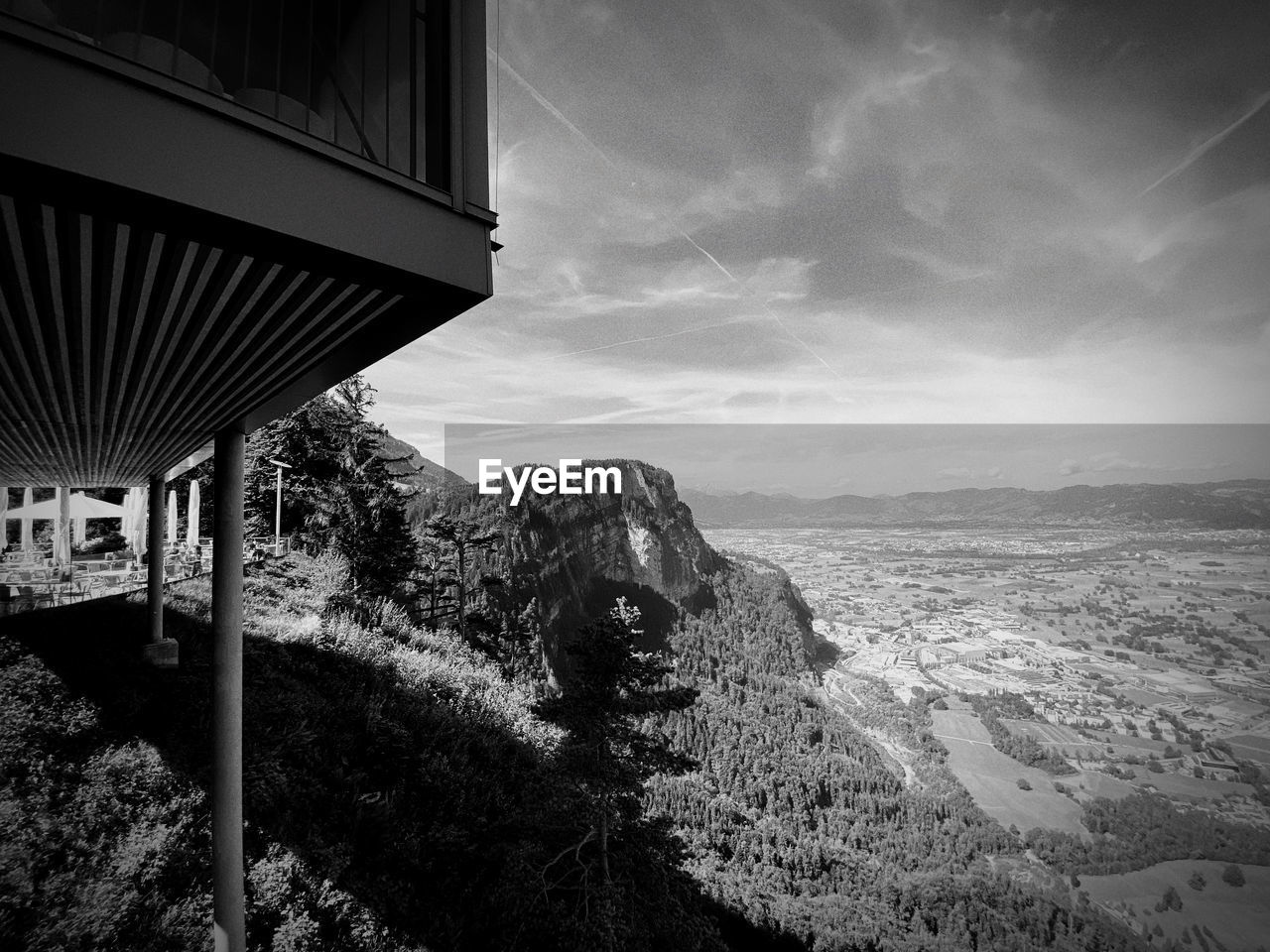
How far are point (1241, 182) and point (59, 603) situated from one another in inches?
3687

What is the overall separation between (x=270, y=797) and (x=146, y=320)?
5.70 meters

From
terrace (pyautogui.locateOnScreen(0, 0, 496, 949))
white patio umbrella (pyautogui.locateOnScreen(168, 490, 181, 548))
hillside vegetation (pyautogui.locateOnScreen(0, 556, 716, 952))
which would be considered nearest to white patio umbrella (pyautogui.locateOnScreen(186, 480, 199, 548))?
white patio umbrella (pyautogui.locateOnScreen(168, 490, 181, 548))

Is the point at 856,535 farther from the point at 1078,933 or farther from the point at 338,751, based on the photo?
the point at 338,751

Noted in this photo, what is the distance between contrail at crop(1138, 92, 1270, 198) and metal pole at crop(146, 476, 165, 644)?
85355 mm

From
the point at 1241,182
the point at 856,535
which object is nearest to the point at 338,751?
the point at 1241,182

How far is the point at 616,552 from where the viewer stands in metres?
73.4

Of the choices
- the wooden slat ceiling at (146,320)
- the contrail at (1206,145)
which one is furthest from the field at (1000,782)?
the contrail at (1206,145)

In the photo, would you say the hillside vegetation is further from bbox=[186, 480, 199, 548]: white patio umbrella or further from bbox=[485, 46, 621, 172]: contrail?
bbox=[485, 46, 621, 172]: contrail

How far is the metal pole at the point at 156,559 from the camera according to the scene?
737cm

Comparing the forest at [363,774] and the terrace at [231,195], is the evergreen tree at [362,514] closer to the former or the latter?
the forest at [363,774]

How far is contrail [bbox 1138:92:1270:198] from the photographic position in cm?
5325

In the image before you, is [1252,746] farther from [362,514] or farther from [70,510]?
[70,510]
